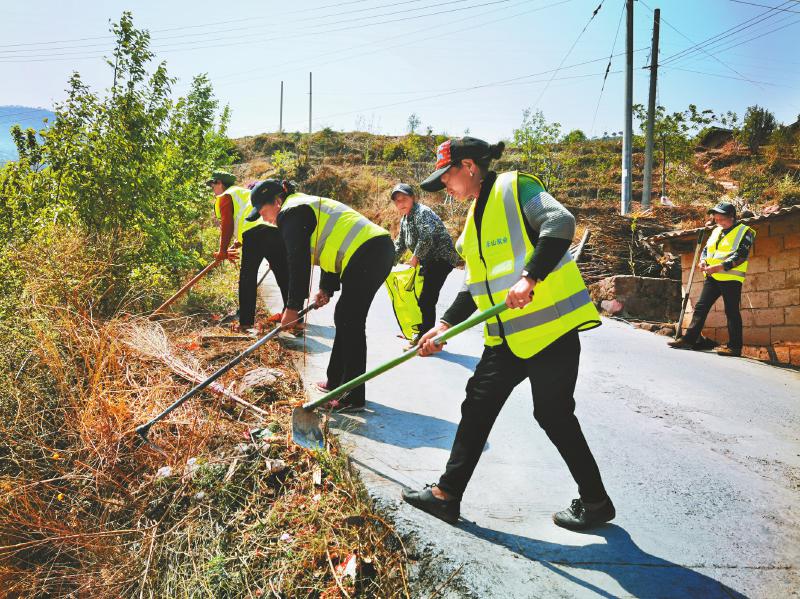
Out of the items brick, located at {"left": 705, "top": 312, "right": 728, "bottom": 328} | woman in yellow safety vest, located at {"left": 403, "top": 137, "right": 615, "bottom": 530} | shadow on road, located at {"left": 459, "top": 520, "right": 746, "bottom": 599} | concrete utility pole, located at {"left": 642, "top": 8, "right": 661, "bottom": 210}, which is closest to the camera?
shadow on road, located at {"left": 459, "top": 520, "right": 746, "bottom": 599}

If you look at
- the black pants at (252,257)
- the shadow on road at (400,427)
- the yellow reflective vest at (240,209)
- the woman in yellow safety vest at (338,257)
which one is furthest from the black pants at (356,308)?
the yellow reflective vest at (240,209)

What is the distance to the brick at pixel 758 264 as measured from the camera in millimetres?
6539

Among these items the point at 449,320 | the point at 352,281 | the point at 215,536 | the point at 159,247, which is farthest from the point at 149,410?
the point at 159,247

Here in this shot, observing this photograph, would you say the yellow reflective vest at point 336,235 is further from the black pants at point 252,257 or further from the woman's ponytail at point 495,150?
the black pants at point 252,257

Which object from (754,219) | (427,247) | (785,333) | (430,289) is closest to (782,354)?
(785,333)

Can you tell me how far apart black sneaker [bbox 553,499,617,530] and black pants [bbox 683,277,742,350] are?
4.99 m

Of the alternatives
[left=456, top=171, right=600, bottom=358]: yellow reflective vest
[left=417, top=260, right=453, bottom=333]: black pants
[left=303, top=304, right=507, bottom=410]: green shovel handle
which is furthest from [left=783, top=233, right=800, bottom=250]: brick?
[left=303, top=304, right=507, bottom=410]: green shovel handle

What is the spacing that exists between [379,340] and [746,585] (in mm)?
4173

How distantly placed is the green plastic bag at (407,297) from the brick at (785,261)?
4565mm

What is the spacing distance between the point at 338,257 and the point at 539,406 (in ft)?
6.33

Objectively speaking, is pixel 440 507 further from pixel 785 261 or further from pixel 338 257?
pixel 785 261

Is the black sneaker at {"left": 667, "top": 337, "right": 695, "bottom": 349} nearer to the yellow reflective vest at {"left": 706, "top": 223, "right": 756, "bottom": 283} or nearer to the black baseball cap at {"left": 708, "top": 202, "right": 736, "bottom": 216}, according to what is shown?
the yellow reflective vest at {"left": 706, "top": 223, "right": 756, "bottom": 283}

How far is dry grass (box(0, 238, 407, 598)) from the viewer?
84.9 inches

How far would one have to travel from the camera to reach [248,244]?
529 centimetres
